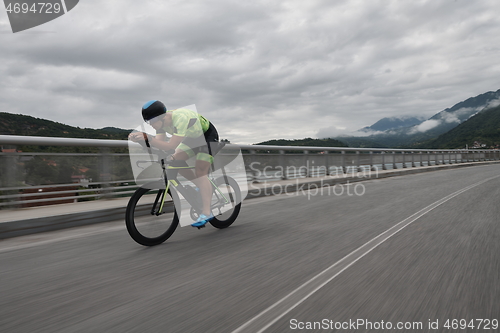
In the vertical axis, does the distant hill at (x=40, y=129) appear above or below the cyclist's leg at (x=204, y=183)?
above

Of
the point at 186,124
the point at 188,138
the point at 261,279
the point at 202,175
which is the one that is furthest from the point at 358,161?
the point at 261,279

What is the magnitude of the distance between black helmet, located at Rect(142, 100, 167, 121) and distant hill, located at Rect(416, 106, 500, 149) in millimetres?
110531

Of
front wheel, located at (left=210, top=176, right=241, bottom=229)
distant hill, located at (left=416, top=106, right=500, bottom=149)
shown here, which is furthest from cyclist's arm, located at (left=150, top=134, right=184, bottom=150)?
distant hill, located at (left=416, top=106, right=500, bottom=149)

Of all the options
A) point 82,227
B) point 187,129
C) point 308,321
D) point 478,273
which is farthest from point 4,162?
point 478,273

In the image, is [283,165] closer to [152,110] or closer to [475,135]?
[152,110]

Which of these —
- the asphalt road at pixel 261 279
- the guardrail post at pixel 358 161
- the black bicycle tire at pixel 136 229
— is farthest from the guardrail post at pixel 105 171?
the guardrail post at pixel 358 161

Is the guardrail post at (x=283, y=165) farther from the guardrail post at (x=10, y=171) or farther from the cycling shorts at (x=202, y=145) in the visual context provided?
the guardrail post at (x=10, y=171)

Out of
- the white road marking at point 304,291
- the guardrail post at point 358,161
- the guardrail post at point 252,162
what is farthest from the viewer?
the guardrail post at point 358,161

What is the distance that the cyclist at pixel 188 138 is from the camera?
4566 millimetres

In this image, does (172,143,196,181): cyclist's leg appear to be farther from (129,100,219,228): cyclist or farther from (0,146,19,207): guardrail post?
(0,146,19,207): guardrail post

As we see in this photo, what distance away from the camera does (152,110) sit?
4516 mm

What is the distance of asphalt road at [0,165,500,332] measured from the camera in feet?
8.46

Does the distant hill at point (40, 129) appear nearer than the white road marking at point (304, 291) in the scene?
No

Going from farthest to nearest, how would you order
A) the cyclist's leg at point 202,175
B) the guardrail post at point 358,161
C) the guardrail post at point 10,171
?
1. the guardrail post at point 358,161
2. the guardrail post at point 10,171
3. the cyclist's leg at point 202,175
